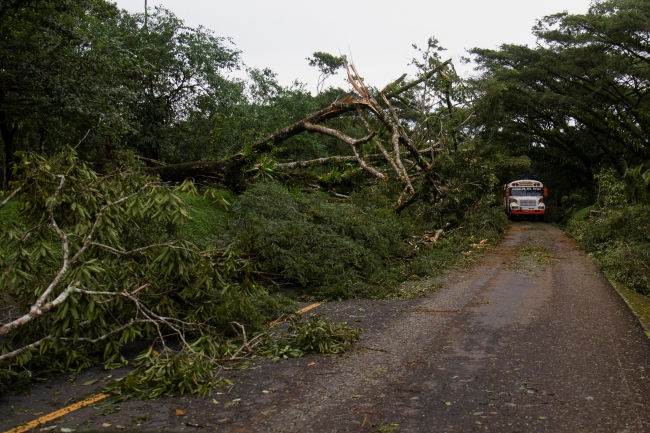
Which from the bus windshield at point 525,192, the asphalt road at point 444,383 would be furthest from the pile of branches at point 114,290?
the bus windshield at point 525,192

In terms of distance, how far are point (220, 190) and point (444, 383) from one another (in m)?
10.3

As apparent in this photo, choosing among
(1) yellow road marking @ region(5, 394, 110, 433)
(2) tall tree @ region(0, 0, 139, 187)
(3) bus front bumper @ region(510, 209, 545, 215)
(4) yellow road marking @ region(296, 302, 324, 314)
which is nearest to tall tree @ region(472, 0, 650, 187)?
(3) bus front bumper @ region(510, 209, 545, 215)

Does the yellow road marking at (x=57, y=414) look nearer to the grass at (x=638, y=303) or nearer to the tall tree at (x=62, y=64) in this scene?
the grass at (x=638, y=303)

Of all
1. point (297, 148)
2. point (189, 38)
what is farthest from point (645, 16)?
point (189, 38)

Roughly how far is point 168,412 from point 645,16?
28530 mm

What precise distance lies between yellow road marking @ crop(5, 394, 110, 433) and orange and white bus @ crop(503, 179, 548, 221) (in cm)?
3158

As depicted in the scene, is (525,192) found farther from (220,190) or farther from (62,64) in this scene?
(62,64)

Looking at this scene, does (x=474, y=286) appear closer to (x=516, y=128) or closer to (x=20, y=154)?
(x=20, y=154)

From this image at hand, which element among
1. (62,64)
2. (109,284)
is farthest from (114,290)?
(62,64)

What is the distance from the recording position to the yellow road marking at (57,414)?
13.7 feet

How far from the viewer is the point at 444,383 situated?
5184mm

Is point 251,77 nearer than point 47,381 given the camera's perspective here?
No

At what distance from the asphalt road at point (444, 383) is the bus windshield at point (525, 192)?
2622cm

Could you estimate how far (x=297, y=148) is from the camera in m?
22.7
